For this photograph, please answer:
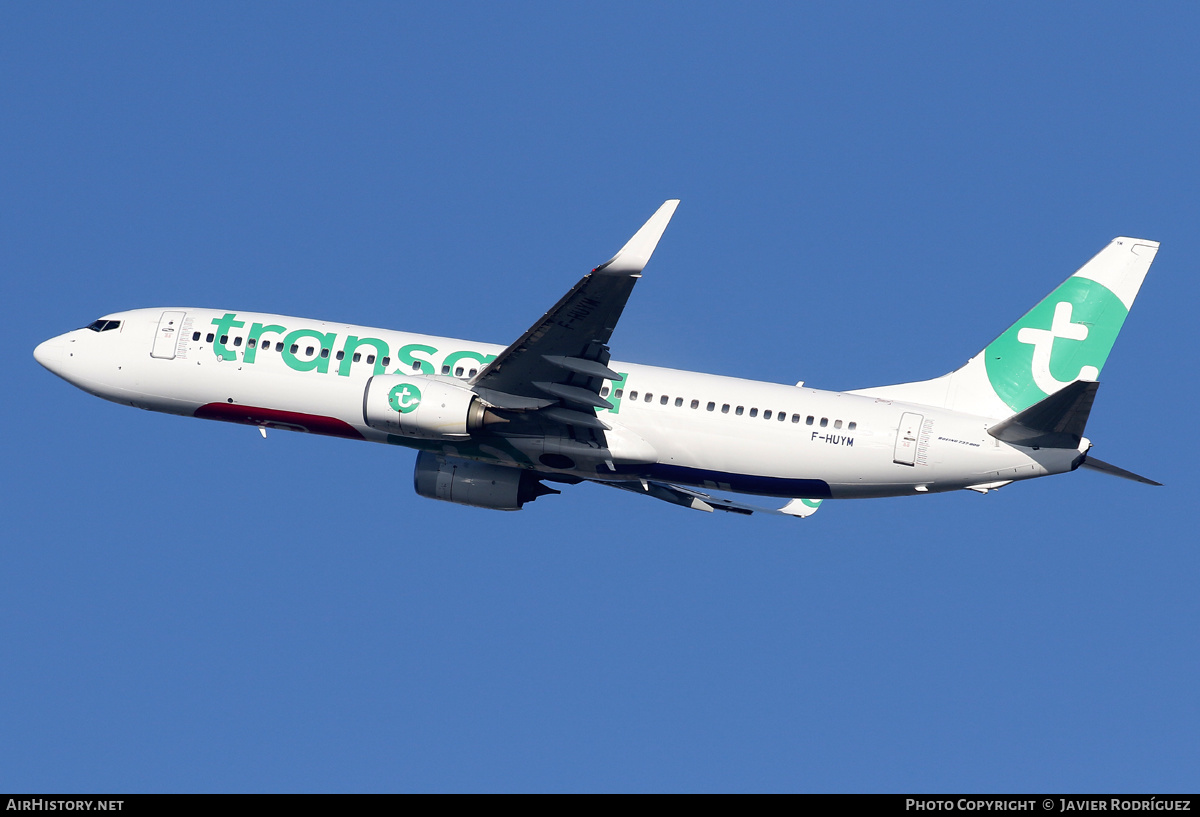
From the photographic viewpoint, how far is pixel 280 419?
128 ft

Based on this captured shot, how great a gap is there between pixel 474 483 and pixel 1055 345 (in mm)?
17986

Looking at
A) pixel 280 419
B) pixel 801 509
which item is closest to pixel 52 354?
pixel 280 419

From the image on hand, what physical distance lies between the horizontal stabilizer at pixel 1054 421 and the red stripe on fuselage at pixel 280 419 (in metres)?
18.7

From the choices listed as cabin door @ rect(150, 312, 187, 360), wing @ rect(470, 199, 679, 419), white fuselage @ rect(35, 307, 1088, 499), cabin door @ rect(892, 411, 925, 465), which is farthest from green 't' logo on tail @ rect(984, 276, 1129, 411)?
cabin door @ rect(150, 312, 187, 360)

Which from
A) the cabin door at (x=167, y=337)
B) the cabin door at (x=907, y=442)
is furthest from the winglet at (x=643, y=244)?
the cabin door at (x=167, y=337)

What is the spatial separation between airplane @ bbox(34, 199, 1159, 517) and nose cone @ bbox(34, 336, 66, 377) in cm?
104

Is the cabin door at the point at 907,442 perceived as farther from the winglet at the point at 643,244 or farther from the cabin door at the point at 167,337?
the cabin door at the point at 167,337

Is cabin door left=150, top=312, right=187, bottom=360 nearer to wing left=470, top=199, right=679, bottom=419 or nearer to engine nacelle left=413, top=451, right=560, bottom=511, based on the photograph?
engine nacelle left=413, top=451, right=560, bottom=511

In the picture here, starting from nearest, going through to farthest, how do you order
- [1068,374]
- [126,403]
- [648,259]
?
[648,259] < [1068,374] < [126,403]

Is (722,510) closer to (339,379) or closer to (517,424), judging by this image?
(517,424)
